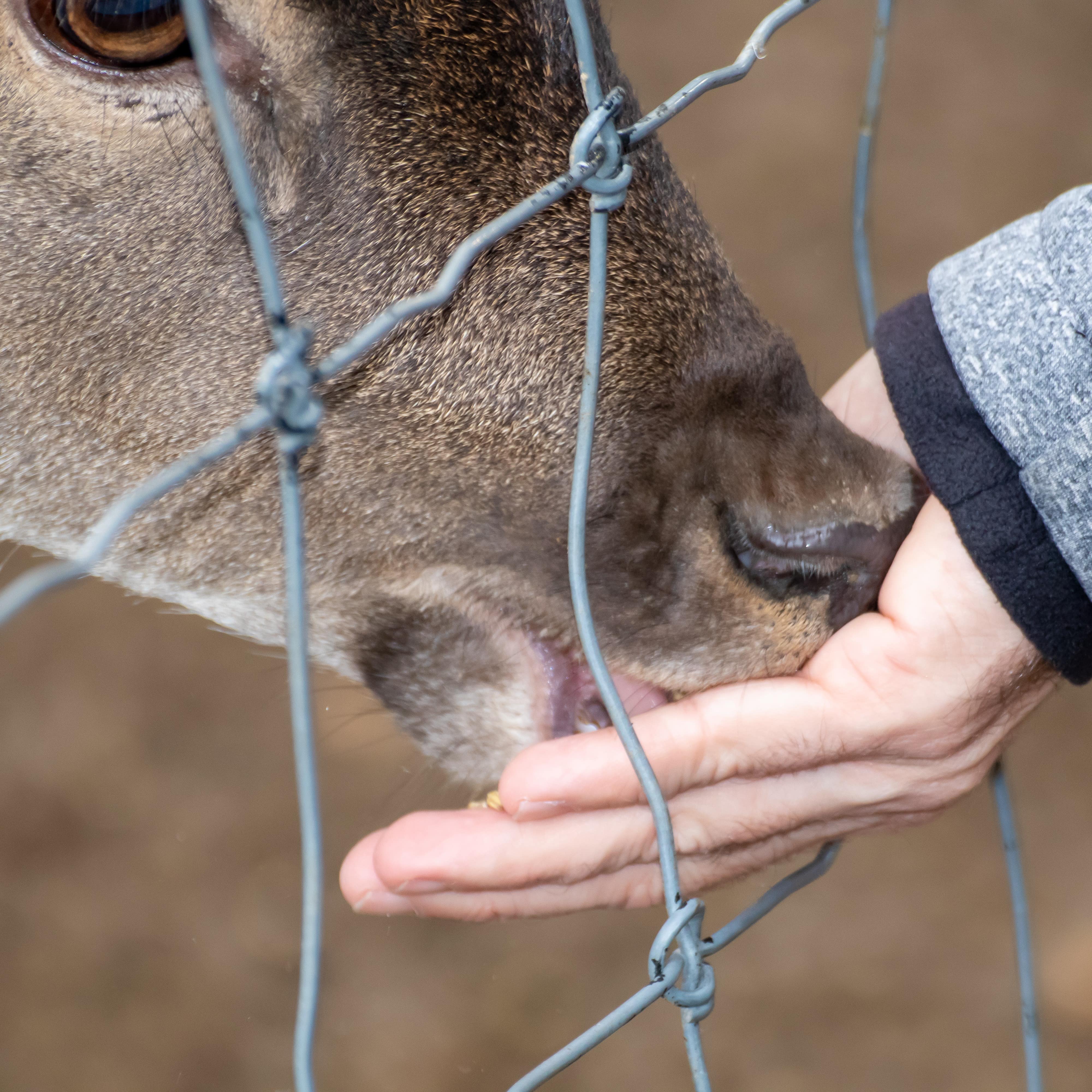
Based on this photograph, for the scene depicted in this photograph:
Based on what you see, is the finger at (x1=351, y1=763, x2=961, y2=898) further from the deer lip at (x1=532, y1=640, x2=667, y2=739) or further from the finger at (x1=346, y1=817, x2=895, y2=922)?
the deer lip at (x1=532, y1=640, x2=667, y2=739)

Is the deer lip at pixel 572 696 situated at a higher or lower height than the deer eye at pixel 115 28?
lower

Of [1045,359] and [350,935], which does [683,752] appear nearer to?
[1045,359]

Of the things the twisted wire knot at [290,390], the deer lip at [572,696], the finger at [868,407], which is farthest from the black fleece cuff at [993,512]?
the twisted wire knot at [290,390]

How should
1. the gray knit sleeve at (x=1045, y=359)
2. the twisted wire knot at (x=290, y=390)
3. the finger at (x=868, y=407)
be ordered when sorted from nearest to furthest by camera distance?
the twisted wire knot at (x=290, y=390) → the gray knit sleeve at (x=1045, y=359) → the finger at (x=868, y=407)

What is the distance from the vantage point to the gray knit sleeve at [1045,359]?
1.38 meters

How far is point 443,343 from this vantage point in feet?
5.24

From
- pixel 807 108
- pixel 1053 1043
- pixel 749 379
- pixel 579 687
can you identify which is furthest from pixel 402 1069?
pixel 807 108

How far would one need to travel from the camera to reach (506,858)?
4.80 ft

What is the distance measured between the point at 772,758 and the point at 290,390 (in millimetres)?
845

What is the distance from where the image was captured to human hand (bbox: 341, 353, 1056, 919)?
4.70 feet

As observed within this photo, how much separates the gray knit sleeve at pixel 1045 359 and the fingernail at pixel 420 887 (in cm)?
82

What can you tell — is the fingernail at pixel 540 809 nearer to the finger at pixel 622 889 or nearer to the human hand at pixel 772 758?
the human hand at pixel 772 758

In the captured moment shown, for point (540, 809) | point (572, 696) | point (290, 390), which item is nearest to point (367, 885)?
point (540, 809)

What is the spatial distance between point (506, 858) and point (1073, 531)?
0.75 metres
